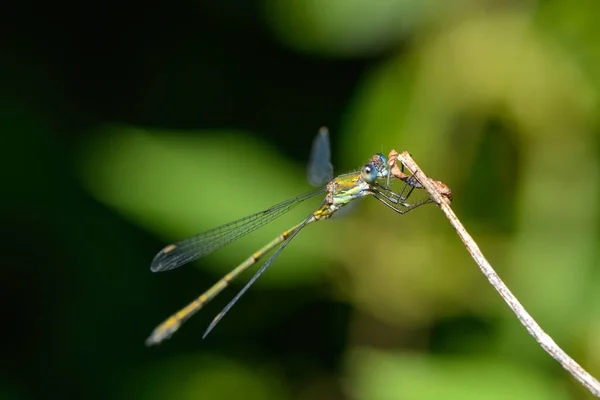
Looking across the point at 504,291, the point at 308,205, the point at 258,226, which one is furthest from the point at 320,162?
the point at 504,291

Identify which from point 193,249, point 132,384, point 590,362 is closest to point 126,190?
point 193,249

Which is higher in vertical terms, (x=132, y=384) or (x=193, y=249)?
(x=193, y=249)

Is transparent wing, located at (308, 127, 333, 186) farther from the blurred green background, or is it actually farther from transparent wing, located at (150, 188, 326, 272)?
the blurred green background

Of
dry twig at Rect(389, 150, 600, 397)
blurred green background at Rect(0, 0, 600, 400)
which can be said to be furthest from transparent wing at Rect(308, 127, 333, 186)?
dry twig at Rect(389, 150, 600, 397)

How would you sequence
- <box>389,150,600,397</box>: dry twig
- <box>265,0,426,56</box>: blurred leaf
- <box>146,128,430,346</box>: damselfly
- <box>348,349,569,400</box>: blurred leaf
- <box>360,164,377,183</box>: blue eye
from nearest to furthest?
1. <box>389,150,600,397</box>: dry twig
2. <box>348,349,569,400</box>: blurred leaf
3. <box>360,164,377,183</box>: blue eye
4. <box>146,128,430,346</box>: damselfly
5. <box>265,0,426,56</box>: blurred leaf

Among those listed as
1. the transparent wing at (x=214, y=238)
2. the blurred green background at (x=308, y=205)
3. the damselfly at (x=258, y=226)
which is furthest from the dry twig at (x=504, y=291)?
the transparent wing at (x=214, y=238)

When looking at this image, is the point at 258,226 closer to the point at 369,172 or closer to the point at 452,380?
the point at 369,172

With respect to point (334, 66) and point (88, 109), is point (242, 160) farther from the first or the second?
point (88, 109)
